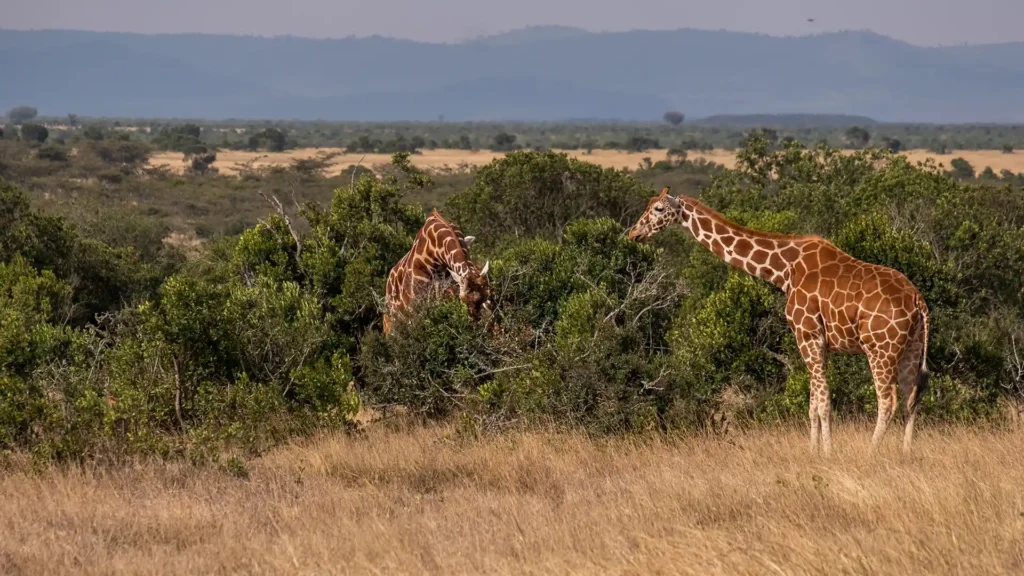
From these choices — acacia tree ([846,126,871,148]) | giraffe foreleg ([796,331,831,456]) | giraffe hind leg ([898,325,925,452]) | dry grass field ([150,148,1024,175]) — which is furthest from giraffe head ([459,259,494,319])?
acacia tree ([846,126,871,148])

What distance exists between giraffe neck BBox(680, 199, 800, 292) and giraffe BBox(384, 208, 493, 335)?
8.46ft

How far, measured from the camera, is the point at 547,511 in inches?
329

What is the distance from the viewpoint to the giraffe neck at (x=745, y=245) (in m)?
11.2

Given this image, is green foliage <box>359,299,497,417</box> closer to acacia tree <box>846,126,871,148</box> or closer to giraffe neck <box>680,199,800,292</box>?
giraffe neck <box>680,199,800,292</box>

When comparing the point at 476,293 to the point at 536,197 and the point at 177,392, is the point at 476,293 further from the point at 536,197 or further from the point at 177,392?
the point at 536,197

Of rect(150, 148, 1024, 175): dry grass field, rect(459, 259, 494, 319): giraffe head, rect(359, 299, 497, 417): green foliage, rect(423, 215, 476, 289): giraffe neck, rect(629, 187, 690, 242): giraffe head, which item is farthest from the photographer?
rect(150, 148, 1024, 175): dry grass field

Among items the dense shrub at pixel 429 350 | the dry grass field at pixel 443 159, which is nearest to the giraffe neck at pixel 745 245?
the dense shrub at pixel 429 350

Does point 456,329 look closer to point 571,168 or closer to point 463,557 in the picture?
point 463,557

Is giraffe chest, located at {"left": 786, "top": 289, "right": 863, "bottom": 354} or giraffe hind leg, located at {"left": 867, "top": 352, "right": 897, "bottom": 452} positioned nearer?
giraffe hind leg, located at {"left": 867, "top": 352, "right": 897, "bottom": 452}

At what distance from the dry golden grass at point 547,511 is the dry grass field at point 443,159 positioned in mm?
64819

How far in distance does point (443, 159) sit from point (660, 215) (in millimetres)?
81312

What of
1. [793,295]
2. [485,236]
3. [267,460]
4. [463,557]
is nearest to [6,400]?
[267,460]

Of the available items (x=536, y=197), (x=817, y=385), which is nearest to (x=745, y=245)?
(x=817, y=385)

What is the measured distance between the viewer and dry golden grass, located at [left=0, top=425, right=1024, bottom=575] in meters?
7.12
